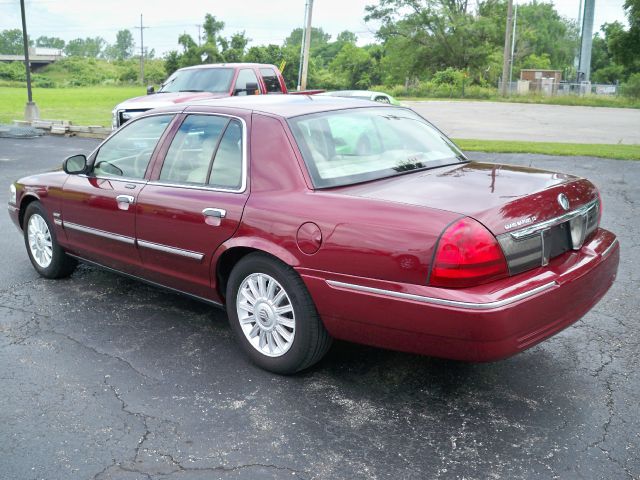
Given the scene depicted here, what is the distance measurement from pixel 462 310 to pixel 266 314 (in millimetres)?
1252

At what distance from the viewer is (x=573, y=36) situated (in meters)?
130

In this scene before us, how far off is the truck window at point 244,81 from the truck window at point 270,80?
330 mm

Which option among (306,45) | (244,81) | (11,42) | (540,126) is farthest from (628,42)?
(11,42)

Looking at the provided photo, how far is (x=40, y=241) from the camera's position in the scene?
19.6 feet

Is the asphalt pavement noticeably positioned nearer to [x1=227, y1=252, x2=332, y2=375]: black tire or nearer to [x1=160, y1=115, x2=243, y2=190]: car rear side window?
[x1=160, y1=115, x2=243, y2=190]: car rear side window

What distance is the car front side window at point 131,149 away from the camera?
16.3 ft

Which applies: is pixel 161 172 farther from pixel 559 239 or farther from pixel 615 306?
pixel 615 306

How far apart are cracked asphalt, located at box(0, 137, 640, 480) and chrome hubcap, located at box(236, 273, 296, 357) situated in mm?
199

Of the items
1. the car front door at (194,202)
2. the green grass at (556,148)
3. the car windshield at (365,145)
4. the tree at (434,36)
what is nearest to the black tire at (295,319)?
the car front door at (194,202)

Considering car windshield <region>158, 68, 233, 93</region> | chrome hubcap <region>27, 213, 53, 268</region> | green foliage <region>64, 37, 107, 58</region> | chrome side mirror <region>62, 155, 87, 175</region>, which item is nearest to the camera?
chrome side mirror <region>62, 155, 87, 175</region>

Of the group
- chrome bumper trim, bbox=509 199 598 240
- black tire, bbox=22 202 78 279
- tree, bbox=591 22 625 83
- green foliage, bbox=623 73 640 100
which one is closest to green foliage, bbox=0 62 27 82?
green foliage, bbox=623 73 640 100

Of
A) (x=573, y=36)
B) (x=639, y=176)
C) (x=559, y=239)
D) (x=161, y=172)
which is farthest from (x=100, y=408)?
(x=573, y=36)

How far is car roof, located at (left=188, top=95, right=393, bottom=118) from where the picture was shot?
4.38 m

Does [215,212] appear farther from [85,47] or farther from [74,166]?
[85,47]
